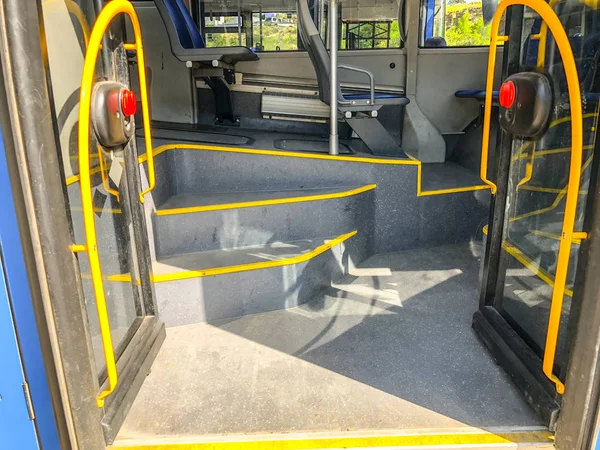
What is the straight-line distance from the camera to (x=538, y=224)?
1.67 metres

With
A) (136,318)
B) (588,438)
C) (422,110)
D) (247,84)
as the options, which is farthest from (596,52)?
(247,84)

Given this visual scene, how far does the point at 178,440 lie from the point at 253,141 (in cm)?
234

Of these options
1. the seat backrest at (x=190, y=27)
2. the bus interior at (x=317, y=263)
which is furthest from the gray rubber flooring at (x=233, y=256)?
the seat backrest at (x=190, y=27)

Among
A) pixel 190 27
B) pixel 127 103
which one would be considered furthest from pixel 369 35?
pixel 127 103

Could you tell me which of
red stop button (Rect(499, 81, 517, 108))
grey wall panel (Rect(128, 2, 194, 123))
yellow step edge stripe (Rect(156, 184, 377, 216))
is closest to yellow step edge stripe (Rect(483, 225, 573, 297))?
red stop button (Rect(499, 81, 517, 108))

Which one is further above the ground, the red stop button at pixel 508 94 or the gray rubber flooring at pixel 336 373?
the red stop button at pixel 508 94

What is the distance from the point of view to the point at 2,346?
1168 millimetres

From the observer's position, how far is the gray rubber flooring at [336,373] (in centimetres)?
157

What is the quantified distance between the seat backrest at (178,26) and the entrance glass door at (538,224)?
2.35 metres

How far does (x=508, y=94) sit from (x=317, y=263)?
1.26 m

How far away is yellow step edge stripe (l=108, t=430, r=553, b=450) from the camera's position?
4.74 feet

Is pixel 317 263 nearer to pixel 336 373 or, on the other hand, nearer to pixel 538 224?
pixel 336 373

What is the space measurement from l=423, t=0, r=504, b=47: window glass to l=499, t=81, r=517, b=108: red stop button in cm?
273

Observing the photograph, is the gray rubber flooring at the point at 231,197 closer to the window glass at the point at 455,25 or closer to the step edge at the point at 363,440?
the step edge at the point at 363,440
